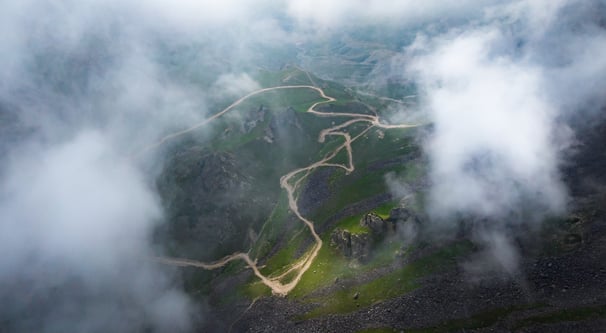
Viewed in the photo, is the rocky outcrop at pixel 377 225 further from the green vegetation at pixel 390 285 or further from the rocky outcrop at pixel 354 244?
the green vegetation at pixel 390 285

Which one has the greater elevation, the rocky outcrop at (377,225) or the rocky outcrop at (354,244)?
the rocky outcrop at (377,225)

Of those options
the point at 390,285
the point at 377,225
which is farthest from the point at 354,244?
the point at 390,285

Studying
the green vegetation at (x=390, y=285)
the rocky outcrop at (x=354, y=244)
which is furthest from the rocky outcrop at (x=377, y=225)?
the green vegetation at (x=390, y=285)

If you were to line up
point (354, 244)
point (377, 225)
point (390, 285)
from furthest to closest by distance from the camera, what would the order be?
point (377, 225)
point (354, 244)
point (390, 285)

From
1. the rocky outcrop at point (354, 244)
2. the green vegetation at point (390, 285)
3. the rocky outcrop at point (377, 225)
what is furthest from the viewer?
the rocky outcrop at point (377, 225)

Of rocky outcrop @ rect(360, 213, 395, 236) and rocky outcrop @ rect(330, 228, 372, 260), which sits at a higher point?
rocky outcrop @ rect(360, 213, 395, 236)

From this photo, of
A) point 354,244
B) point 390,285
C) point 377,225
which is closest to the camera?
point 390,285

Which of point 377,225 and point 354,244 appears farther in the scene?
point 377,225

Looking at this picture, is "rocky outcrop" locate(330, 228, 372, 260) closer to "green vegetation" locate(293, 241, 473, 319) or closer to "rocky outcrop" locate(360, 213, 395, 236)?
"rocky outcrop" locate(360, 213, 395, 236)

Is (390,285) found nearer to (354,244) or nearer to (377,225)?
(354,244)

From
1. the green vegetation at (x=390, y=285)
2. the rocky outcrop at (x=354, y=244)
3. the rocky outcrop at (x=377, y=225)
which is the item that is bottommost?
the green vegetation at (x=390, y=285)

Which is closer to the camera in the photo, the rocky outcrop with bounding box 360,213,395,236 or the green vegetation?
the green vegetation

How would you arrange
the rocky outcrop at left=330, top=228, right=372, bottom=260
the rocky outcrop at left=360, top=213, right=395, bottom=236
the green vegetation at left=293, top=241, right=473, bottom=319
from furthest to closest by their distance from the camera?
the rocky outcrop at left=360, top=213, right=395, bottom=236 → the rocky outcrop at left=330, top=228, right=372, bottom=260 → the green vegetation at left=293, top=241, right=473, bottom=319

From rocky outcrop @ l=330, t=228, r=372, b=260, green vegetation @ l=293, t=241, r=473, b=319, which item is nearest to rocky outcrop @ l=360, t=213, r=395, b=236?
rocky outcrop @ l=330, t=228, r=372, b=260
